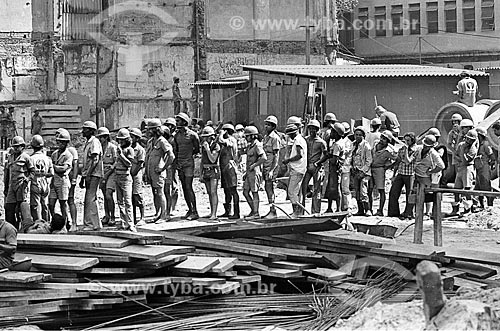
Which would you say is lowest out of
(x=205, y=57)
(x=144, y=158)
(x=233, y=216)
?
(x=233, y=216)

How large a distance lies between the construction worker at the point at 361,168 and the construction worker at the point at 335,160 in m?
0.31

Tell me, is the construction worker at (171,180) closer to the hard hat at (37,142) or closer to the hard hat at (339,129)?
the hard hat at (37,142)

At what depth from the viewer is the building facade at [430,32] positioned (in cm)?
4772

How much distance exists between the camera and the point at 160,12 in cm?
3753

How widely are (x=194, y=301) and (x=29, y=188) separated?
Result: 7645 millimetres

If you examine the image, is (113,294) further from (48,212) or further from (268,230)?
(48,212)

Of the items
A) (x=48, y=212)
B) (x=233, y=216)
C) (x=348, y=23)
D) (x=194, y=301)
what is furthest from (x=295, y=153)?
(x=348, y=23)

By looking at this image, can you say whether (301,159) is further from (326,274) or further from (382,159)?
(326,274)

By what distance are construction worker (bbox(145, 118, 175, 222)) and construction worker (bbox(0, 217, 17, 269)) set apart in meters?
7.57

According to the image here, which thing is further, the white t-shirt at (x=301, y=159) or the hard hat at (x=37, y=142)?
the white t-shirt at (x=301, y=159)

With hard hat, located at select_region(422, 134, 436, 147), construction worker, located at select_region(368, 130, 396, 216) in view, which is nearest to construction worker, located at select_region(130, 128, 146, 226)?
construction worker, located at select_region(368, 130, 396, 216)

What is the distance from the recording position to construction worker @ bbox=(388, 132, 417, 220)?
17.6 m

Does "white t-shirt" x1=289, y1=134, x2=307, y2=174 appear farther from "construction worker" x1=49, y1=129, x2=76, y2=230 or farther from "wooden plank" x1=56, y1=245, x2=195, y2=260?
"wooden plank" x1=56, y1=245, x2=195, y2=260

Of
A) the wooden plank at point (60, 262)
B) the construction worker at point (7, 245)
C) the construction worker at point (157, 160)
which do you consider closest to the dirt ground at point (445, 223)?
the construction worker at point (157, 160)
